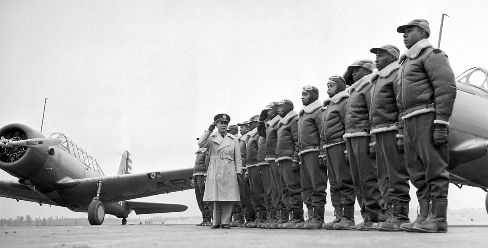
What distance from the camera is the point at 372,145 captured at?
5.61m

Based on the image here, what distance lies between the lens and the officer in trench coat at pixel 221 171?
749 centimetres

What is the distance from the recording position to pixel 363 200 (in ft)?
19.2

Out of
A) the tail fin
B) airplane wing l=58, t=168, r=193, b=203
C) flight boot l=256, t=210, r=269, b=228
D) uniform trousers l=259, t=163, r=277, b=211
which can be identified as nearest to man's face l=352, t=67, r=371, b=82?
uniform trousers l=259, t=163, r=277, b=211

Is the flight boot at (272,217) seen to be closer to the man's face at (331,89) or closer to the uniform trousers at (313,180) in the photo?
the uniform trousers at (313,180)

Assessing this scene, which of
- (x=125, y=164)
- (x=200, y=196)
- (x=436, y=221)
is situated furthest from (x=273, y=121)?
(x=125, y=164)

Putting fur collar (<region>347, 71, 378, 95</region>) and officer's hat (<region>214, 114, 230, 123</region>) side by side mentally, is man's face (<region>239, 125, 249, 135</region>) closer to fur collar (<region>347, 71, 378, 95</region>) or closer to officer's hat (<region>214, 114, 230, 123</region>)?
officer's hat (<region>214, 114, 230, 123</region>)

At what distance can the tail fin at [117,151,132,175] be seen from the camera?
994 inches

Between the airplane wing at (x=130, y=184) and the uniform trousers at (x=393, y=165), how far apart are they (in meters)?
12.0

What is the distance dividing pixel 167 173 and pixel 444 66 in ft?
43.6

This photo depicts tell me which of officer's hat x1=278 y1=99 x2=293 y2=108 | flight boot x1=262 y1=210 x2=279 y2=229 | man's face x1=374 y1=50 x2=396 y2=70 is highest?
man's face x1=374 y1=50 x2=396 y2=70

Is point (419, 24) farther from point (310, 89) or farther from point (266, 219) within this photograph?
point (266, 219)

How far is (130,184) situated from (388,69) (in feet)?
43.7

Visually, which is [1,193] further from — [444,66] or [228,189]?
[444,66]

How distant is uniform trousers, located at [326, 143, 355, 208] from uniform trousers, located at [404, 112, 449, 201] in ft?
4.54
